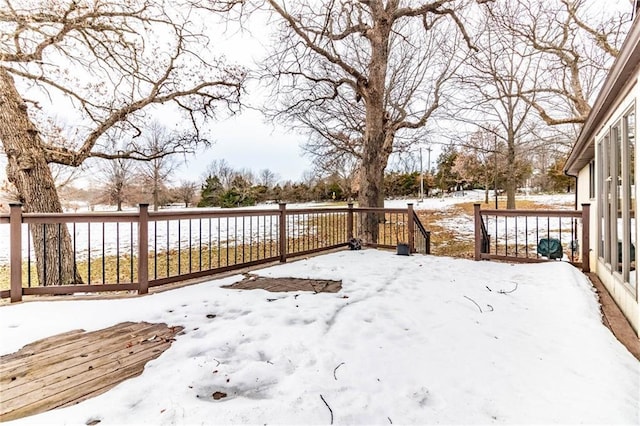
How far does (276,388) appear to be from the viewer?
178cm

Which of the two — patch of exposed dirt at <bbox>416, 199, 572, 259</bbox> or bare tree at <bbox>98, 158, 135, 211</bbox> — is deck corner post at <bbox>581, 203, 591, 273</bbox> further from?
bare tree at <bbox>98, 158, 135, 211</bbox>

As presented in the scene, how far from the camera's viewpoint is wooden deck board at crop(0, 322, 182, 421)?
5.52 feet

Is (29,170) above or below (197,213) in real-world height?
above

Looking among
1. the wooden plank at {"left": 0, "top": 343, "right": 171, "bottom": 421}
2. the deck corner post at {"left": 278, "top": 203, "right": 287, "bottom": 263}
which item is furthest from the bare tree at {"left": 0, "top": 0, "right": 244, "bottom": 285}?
the wooden plank at {"left": 0, "top": 343, "right": 171, "bottom": 421}

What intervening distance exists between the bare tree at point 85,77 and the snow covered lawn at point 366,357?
299cm

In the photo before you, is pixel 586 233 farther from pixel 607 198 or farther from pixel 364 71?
pixel 364 71

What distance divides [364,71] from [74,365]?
10896 mm

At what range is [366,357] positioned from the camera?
6.96 ft

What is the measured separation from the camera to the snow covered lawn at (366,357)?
159cm

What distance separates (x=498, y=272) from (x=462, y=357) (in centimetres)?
296

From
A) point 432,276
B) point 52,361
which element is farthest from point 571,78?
point 52,361

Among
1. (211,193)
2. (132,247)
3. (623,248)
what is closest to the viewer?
(623,248)

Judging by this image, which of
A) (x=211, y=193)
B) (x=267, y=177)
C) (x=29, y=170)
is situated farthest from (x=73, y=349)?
(x=267, y=177)

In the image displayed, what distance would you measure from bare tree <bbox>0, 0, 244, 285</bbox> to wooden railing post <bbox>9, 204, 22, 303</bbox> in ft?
4.75
